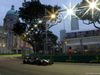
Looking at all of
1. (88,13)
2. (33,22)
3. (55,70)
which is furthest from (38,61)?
(33,22)

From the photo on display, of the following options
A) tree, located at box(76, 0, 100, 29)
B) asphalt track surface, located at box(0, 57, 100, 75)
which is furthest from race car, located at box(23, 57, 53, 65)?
tree, located at box(76, 0, 100, 29)

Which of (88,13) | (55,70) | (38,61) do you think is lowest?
(38,61)

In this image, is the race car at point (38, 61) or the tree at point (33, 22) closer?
the race car at point (38, 61)

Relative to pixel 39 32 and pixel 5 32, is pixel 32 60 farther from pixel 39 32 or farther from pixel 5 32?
pixel 5 32

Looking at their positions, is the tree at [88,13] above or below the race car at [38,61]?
above

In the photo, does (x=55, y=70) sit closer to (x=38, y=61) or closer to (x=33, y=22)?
(x=38, y=61)

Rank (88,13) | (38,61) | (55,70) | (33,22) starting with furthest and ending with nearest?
(33,22) < (88,13) < (38,61) < (55,70)

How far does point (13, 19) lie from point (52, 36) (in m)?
73.5

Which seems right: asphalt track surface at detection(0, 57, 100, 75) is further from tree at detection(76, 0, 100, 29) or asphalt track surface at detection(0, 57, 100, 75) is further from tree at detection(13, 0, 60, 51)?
tree at detection(13, 0, 60, 51)

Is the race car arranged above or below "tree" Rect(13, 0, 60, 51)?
below

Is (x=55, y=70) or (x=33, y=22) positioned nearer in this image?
(x=55, y=70)

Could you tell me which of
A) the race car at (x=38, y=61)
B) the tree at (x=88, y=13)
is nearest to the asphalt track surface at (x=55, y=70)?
the race car at (x=38, y=61)

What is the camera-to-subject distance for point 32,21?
3628 cm

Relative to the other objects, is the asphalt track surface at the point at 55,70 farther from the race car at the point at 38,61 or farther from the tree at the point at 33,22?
the tree at the point at 33,22
